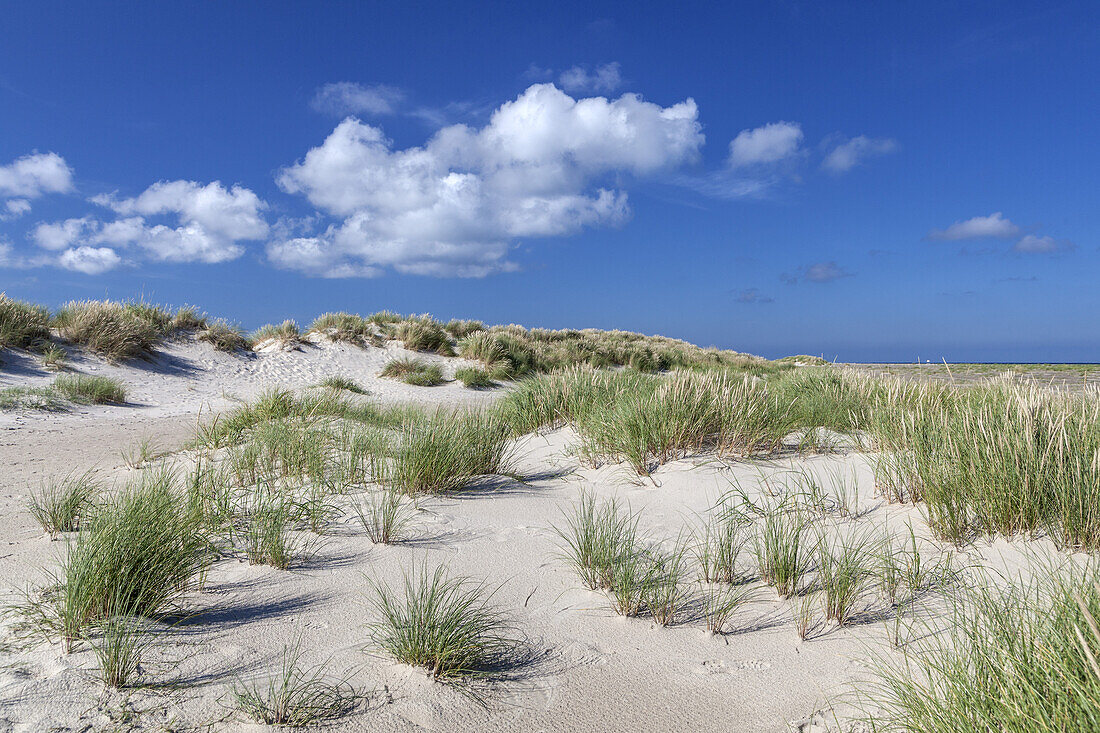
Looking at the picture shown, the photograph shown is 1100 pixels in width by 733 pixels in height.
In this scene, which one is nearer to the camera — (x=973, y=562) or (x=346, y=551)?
(x=973, y=562)

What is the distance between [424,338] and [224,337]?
4934 millimetres

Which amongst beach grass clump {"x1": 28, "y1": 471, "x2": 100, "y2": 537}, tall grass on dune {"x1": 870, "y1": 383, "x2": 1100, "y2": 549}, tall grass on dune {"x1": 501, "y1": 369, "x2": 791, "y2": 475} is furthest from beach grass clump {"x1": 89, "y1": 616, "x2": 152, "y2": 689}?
tall grass on dune {"x1": 870, "y1": 383, "x2": 1100, "y2": 549}

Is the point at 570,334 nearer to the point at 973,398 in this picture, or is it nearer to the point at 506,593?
the point at 973,398

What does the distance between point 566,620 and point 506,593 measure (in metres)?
0.37

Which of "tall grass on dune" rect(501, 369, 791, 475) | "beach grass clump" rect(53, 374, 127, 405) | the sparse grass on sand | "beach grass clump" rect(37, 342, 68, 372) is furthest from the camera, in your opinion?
"beach grass clump" rect(37, 342, 68, 372)

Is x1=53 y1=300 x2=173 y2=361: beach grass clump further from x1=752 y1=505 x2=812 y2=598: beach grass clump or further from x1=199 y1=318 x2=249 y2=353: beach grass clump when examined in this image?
x1=752 y1=505 x2=812 y2=598: beach grass clump

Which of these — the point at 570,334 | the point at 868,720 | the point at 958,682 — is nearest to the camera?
the point at 958,682

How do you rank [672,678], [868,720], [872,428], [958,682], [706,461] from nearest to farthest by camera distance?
[958,682]
[868,720]
[672,678]
[706,461]
[872,428]

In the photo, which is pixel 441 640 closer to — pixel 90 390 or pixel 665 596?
pixel 665 596

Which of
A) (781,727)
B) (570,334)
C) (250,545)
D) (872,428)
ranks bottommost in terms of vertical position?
(781,727)

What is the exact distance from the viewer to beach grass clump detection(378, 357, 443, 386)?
46.4ft

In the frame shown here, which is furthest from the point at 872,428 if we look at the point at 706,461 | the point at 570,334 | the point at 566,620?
the point at 570,334

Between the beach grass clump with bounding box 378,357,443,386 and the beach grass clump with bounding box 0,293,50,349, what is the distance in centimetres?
654

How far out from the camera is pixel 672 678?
2248 mm
